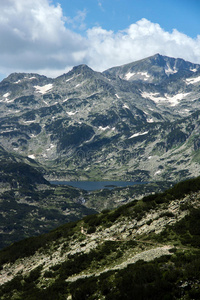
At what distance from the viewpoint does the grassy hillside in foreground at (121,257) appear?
25.2 meters

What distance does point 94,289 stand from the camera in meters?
28.3

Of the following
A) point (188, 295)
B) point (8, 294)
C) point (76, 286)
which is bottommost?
point (8, 294)

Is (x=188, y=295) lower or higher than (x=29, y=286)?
higher

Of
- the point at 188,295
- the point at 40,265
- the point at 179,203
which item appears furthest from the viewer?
the point at 179,203

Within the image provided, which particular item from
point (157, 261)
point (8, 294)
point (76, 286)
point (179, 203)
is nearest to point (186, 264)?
point (157, 261)

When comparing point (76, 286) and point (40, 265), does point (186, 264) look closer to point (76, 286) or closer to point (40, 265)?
point (76, 286)

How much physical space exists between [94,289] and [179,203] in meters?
26.7

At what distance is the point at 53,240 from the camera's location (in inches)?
2254

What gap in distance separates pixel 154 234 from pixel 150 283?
17302 mm

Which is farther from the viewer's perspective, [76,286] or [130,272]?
[76,286]

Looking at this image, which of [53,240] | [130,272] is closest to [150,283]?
[130,272]

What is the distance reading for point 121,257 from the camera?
36.8 metres

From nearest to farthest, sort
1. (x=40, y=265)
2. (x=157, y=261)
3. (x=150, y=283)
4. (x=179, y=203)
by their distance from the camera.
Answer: (x=150, y=283)
(x=157, y=261)
(x=40, y=265)
(x=179, y=203)

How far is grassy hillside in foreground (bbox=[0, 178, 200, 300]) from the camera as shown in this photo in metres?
25.2
